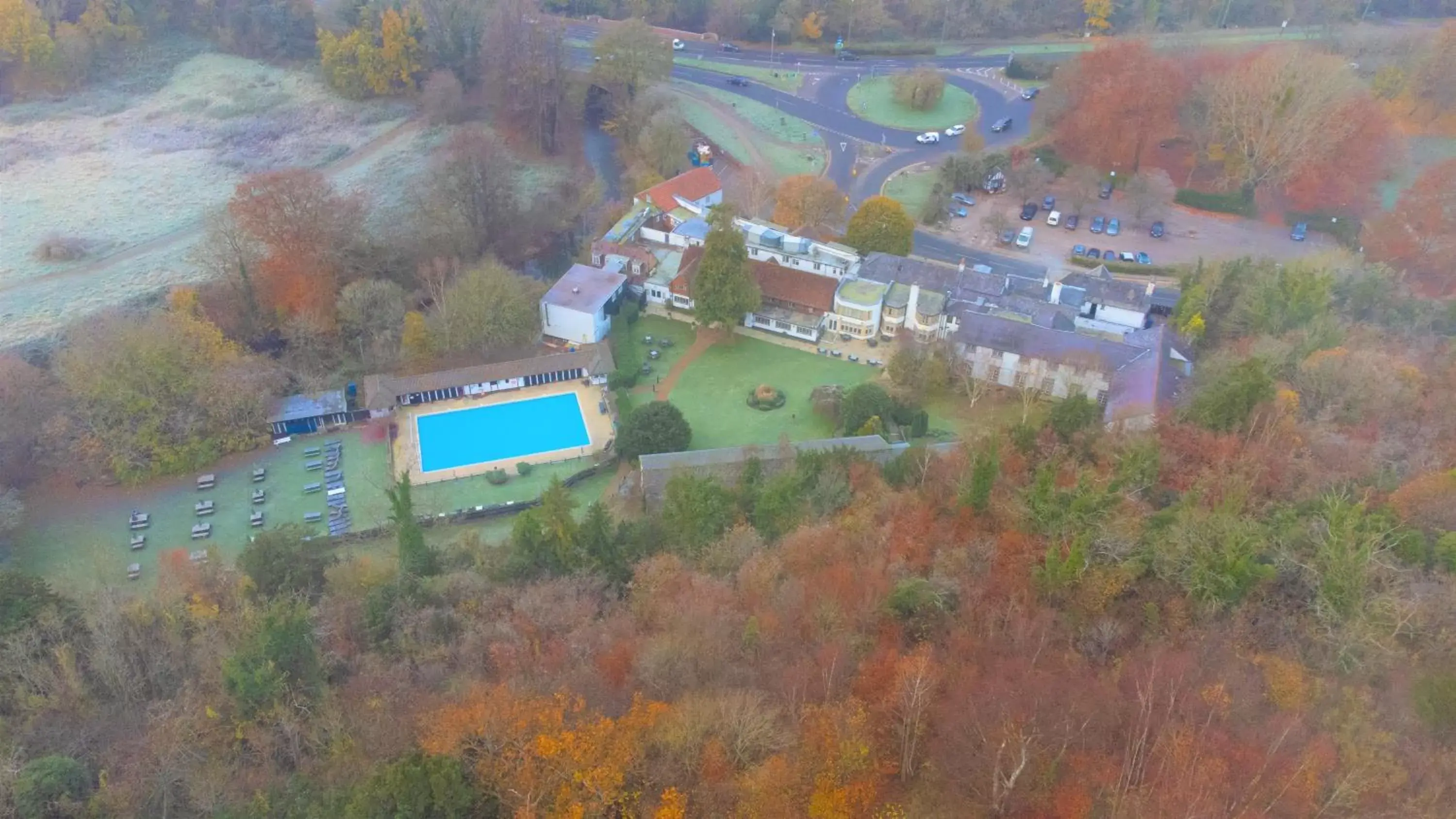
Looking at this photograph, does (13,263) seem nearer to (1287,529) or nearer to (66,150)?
(66,150)

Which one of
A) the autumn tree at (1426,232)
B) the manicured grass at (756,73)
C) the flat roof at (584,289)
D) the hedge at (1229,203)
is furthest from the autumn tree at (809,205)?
the autumn tree at (1426,232)

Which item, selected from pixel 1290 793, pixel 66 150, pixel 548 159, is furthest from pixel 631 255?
pixel 66 150

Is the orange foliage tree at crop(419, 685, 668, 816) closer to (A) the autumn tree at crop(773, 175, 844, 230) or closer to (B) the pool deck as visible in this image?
(B) the pool deck

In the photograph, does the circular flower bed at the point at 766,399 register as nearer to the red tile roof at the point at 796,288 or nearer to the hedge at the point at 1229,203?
the red tile roof at the point at 796,288

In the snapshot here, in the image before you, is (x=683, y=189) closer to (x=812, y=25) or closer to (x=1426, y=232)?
(x=812, y=25)

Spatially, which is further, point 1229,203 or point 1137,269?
point 1229,203

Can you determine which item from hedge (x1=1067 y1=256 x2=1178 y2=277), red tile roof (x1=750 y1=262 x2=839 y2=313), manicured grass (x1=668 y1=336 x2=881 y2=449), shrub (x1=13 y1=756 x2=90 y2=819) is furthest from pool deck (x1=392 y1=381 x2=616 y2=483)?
hedge (x1=1067 y1=256 x2=1178 y2=277)

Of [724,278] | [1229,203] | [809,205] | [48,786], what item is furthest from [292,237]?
[1229,203]
